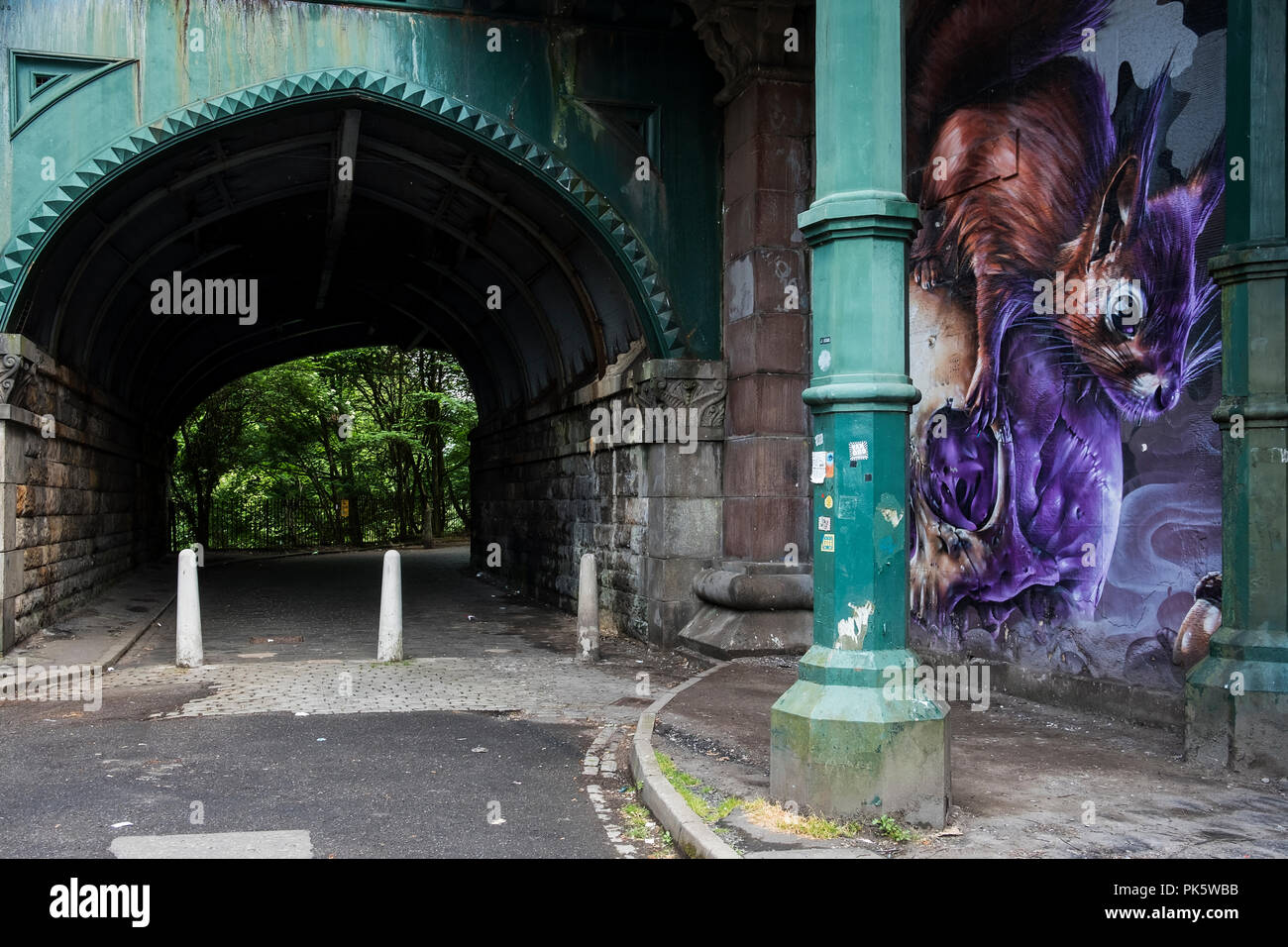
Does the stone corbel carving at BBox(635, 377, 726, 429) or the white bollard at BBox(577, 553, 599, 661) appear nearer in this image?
the white bollard at BBox(577, 553, 599, 661)

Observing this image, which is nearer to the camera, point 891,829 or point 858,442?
point 891,829

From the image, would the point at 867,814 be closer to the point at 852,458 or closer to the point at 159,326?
the point at 852,458

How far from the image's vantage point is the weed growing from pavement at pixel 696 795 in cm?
504

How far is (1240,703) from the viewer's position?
570 cm

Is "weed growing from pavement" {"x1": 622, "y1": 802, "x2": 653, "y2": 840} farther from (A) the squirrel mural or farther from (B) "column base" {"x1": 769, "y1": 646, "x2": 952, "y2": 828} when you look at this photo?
(A) the squirrel mural

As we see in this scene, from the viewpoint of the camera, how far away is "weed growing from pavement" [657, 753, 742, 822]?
16.5 feet

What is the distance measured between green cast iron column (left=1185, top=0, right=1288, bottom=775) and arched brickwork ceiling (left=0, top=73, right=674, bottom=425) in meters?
6.12

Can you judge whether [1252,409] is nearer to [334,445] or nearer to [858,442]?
[858,442]

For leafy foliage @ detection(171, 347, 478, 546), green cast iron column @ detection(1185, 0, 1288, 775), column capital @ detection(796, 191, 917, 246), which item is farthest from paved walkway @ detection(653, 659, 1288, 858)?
leafy foliage @ detection(171, 347, 478, 546)

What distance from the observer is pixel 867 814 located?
4.72 metres

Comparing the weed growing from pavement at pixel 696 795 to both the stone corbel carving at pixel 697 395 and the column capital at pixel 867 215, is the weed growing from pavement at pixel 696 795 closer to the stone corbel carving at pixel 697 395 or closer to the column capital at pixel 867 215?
the column capital at pixel 867 215

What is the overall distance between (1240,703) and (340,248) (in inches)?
593

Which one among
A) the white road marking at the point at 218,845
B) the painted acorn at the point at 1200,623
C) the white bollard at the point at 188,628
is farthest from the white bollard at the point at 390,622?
the painted acorn at the point at 1200,623

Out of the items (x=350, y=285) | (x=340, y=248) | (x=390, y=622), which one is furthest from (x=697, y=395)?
(x=350, y=285)
